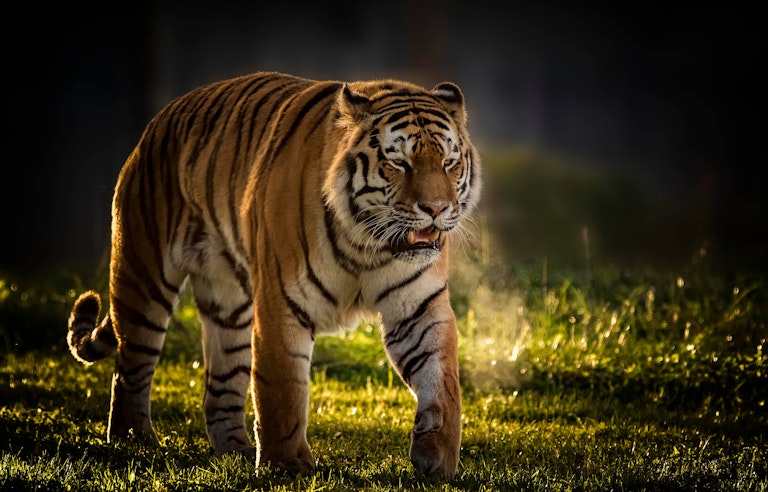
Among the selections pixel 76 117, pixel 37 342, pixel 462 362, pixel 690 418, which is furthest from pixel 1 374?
pixel 76 117

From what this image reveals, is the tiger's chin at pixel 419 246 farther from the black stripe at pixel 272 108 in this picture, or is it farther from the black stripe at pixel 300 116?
the black stripe at pixel 272 108

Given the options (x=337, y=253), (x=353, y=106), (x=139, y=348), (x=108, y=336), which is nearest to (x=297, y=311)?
(x=337, y=253)

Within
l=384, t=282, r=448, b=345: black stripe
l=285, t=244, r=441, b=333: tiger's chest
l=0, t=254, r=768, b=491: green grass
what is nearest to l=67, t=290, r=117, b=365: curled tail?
l=0, t=254, r=768, b=491: green grass

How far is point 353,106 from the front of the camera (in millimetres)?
4047

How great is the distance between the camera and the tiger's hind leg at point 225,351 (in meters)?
4.92

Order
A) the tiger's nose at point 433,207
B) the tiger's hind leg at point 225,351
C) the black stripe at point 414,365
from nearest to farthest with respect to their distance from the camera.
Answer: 1. the tiger's nose at point 433,207
2. the black stripe at point 414,365
3. the tiger's hind leg at point 225,351

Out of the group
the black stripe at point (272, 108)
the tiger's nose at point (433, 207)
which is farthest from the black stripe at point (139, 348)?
the tiger's nose at point (433, 207)

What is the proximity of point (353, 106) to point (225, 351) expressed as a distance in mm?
1553

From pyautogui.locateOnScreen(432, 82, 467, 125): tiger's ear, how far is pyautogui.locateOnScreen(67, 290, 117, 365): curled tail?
2.06 metres

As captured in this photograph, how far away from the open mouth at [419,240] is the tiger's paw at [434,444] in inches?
24.0

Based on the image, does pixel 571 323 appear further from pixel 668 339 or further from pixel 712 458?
pixel 712 458

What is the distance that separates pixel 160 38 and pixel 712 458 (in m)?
7.10

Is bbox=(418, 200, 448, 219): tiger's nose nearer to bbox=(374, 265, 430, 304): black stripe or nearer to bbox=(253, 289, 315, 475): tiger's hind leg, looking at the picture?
bbox=(374, 265, 430, 304): black stripe

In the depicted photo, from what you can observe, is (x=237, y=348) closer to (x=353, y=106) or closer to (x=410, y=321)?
(x=410, y=321)
